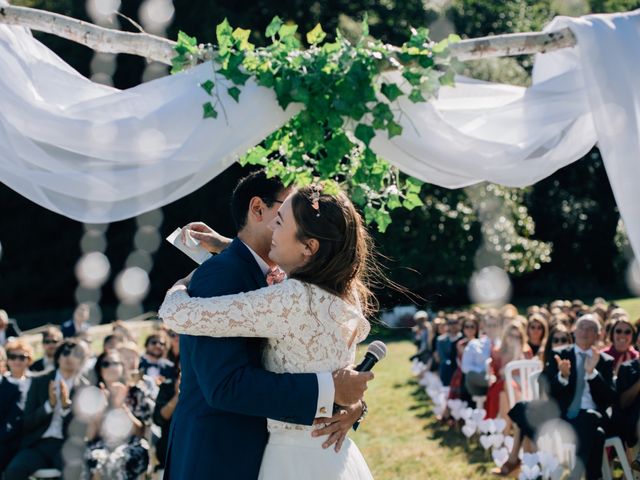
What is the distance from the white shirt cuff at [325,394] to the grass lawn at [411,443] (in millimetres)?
5845

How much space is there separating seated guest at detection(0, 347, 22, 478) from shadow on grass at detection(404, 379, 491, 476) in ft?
14.5

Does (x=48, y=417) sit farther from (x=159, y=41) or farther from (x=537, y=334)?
(x=537, y=334)

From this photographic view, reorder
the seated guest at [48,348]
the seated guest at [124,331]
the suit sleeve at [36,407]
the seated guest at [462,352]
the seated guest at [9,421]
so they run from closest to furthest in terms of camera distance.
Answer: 1. the seated guest at [9,421]
2. the suit sleeve at [36,407]
3. the seated guest at [48,348]
4. the seated guest at [124,331]
5. the seated guest at [462,352]

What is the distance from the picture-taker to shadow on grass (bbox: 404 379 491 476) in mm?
9438

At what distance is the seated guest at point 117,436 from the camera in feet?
23.5

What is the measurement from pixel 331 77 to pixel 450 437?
737 centimetres

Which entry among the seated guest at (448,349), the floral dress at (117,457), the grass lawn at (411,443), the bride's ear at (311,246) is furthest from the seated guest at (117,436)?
the seated guest at (448,349)

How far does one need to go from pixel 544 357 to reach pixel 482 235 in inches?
804

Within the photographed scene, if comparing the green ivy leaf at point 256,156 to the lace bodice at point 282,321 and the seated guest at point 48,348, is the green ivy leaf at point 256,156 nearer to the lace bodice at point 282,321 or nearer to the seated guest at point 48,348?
the lace bodice at point 282,321

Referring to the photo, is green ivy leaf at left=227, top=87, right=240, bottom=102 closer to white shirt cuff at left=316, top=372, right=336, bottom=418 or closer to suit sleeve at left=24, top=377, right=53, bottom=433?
white shirt cuff at left=316, top=372, right=336, bottom=418

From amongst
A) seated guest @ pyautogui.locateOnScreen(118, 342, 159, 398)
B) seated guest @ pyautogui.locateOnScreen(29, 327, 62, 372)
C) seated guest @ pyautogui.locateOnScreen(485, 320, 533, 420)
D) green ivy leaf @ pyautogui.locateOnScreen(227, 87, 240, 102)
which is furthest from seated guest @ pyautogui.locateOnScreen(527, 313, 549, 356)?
green ivy leaf @ pyautogui.locateOnScreen(227, 87, 240, 102)

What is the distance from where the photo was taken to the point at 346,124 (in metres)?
4.47

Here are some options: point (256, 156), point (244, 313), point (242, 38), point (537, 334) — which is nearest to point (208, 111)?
point (242, 38)

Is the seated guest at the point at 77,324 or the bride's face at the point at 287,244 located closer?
the bride's face at the point at 287,244
